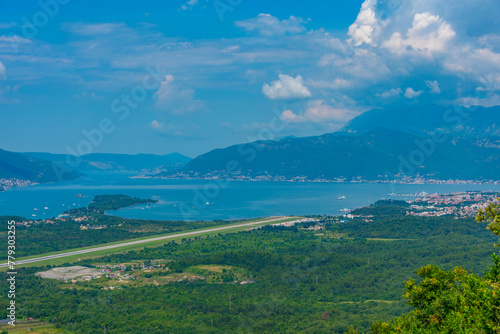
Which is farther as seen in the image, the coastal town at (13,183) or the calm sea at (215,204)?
the coastal town at (13,183)

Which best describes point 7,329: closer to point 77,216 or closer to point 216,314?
point 216,314

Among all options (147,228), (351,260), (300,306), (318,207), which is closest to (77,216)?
(147,228)

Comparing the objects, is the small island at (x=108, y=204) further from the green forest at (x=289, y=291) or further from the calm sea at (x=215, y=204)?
the green forest at (x=289, y=291)

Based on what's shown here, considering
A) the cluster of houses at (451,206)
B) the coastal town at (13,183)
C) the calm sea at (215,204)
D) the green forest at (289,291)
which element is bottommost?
the green forest at (289,291)

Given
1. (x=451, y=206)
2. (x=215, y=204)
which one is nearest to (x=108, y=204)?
(x=215, y=204)

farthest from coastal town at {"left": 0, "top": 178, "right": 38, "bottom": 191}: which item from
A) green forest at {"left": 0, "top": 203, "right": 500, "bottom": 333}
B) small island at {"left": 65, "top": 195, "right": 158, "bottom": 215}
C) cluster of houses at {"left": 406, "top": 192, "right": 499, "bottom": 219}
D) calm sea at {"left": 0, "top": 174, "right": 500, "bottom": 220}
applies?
cluster of houses at {"left": 406, "top": 192, "right": 499, "bottom": 219}

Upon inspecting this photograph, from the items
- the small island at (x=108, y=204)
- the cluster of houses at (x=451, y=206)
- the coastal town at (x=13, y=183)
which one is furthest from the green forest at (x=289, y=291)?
the coastal town at (x=13, y=183)

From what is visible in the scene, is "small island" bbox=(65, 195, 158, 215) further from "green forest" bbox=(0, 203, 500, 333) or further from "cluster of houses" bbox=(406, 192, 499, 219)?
"cluster of houses" bbox=(406, 192, 499, 219)

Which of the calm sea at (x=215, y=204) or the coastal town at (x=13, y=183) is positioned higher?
the coastal town at (x=13, y=183)

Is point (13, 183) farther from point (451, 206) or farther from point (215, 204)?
point (451, 206)

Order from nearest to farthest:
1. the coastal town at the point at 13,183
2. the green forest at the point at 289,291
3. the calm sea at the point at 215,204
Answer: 1. the green forest at the point at 289,291
2. the calm sea at the point at 215,204
3. the coastal town at the point at 13,183
